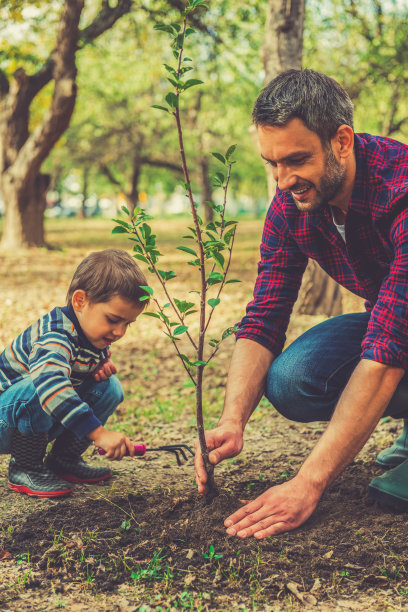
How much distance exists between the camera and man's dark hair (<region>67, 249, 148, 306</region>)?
2891mm

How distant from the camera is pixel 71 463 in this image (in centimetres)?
321

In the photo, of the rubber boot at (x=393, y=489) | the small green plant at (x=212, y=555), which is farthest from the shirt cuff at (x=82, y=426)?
the rubber boot at (x=393, y=489)

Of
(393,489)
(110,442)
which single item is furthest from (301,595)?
(110,442)

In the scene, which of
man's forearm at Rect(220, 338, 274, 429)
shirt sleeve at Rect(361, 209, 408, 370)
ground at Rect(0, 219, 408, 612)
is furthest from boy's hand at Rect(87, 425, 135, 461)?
shirt sleeve at Rect(361, 209, 408, 370)

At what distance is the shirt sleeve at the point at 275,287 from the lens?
3.02 m

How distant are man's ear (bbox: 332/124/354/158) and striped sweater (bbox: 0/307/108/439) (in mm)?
1408

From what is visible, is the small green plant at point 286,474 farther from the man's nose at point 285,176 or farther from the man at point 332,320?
the man's nose at point 285,176

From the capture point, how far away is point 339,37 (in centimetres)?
1408

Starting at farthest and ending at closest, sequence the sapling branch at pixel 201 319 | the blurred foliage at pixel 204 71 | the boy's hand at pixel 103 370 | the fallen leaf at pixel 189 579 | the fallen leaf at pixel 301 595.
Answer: the blurred foliage at pixel 204 71, the boy's hand at pixel 103 370, the sapling branch at pixel 201 319, the fallen leaf at pixel 189 579, the fallen leaf at pixel 301 595

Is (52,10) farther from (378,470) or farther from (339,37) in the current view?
(378,470)

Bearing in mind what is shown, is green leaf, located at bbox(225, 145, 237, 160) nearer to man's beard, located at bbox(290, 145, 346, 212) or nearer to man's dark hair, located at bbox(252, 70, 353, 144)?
man's dark hair, located at bbox(252, 70, 353, 144)

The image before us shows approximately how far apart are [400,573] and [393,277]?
3.55 ft

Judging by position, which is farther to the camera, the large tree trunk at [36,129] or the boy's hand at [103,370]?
the large tree trunk at [36,129]

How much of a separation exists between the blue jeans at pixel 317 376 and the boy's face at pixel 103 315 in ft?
2.40
